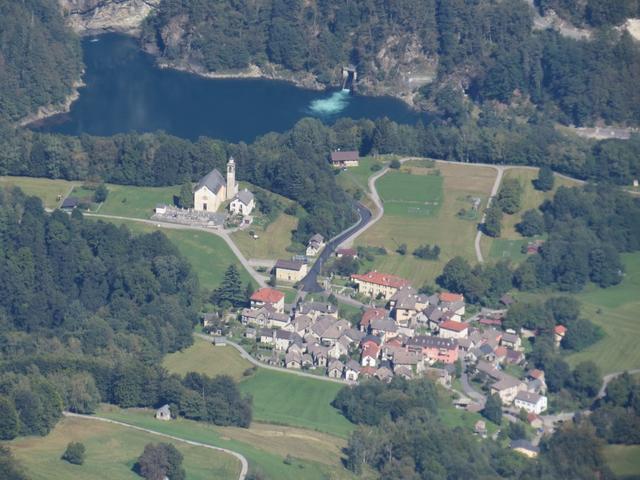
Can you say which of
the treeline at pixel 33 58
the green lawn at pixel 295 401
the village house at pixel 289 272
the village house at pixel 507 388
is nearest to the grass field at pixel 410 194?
the village house at pixel 289 272

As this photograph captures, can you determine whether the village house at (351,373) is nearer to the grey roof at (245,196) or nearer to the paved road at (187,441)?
the paved road at (187,441)

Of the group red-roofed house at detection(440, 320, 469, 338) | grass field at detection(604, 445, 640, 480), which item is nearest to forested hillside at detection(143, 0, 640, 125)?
red-roofed house at detection(440, 320, 469, 338)


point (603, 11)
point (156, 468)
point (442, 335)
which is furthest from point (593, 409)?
point (603, 11)

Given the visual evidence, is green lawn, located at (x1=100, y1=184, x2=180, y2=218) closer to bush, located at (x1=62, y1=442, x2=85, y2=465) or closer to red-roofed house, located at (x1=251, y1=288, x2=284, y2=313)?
red-roofed house, located at (x1=251, y1=288, x2=284, y2=313)

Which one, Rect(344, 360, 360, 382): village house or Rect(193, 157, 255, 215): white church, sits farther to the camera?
Rect(193, 157, 255, 215): white church

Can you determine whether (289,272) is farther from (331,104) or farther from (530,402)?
(331,104)

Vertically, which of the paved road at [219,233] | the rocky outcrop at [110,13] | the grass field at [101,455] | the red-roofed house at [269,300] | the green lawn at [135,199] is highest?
the grass field at [101,455]

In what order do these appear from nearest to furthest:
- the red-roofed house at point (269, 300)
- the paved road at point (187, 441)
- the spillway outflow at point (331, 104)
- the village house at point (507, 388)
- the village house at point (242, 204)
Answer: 1. the paved road at point (187, 441)
2. the village house at point (507, 388)
3. the red-roofed house at point (269, 300)
4. the village house at point (242, 204)
5. the spillway outflow at point (331, 104)
